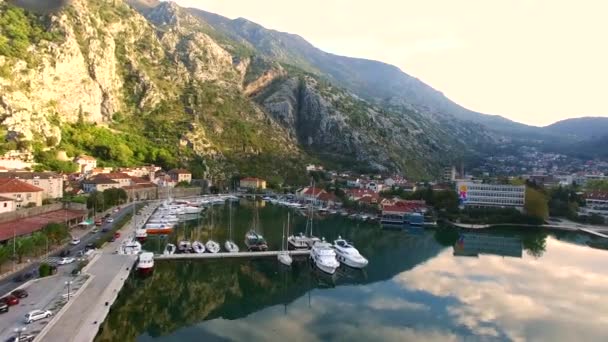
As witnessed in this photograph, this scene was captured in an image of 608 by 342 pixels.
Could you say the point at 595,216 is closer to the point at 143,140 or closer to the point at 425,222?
the point at 425,222

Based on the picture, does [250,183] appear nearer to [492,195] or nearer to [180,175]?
[180,175]

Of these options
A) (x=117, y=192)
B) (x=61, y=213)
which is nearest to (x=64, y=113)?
(x=117, y=192)

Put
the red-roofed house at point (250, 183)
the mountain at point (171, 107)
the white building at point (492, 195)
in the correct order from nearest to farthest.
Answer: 1. the white building at point (492, 195)
2. the mountain at point (171, 107)
3. the red-roofed house at point (250, 183)

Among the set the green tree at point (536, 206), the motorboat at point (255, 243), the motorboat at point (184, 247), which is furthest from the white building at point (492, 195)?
the motorboat at point (184, 247)

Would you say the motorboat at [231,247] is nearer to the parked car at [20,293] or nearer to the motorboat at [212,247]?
the motorboat at [212,247]

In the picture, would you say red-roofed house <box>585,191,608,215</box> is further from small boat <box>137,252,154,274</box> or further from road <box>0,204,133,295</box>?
road <box>0,204,133,295</box>

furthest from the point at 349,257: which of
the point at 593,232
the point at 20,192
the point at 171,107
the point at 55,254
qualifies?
the point at 171,107
